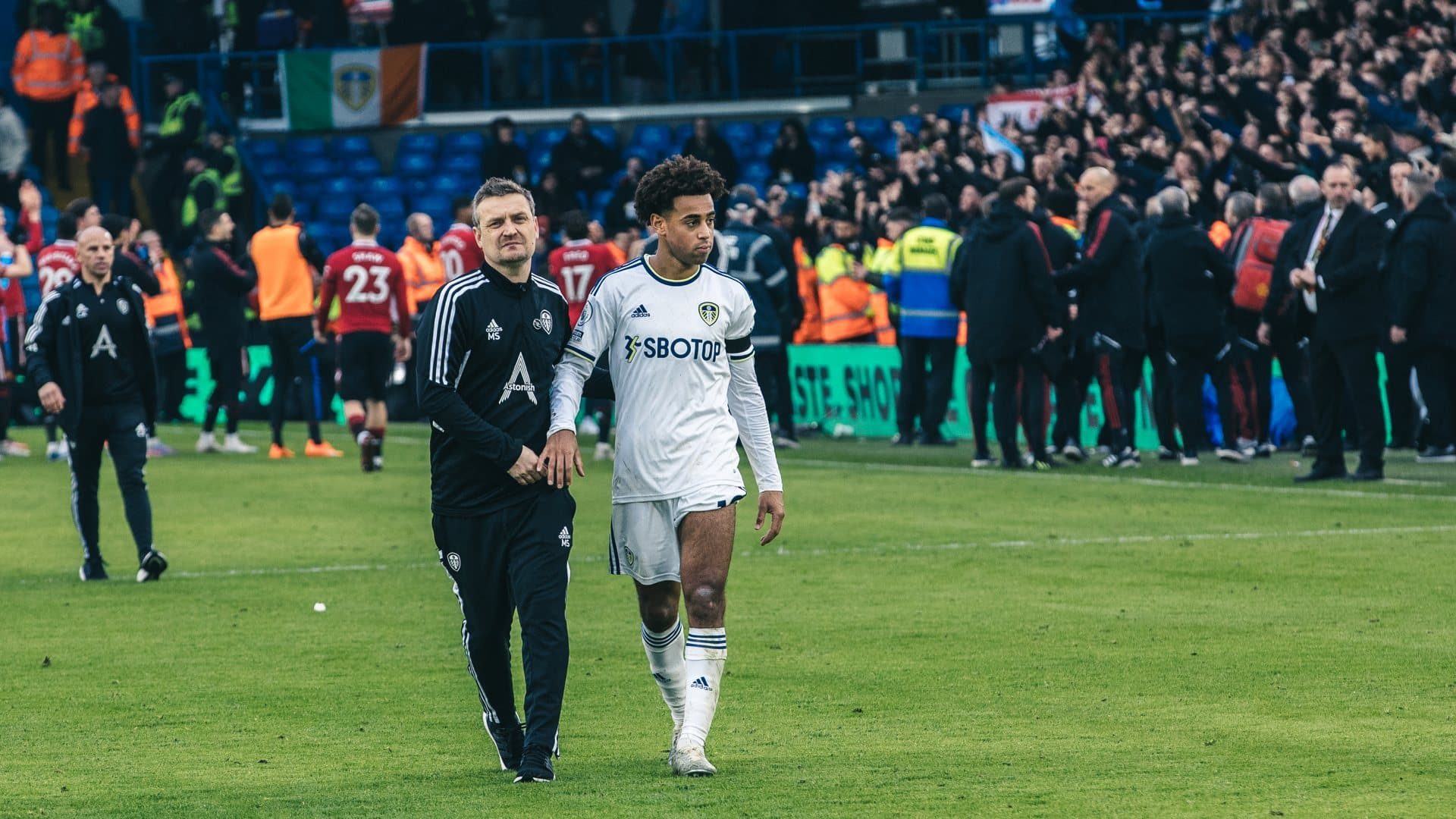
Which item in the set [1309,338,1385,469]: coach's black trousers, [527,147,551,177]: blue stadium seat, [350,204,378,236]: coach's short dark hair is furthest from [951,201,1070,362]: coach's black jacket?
[527,147,551,177]: blue stadium seat

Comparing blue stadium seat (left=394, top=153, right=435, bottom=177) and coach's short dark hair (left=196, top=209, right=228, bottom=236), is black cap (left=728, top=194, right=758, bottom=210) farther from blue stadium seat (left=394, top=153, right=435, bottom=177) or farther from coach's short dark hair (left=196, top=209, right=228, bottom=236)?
blue stadium seat (left=394, top=153, right=435, bottom=177)

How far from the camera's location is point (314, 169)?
35.1 metres

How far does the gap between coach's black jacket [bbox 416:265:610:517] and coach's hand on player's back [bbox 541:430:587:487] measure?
0.09m

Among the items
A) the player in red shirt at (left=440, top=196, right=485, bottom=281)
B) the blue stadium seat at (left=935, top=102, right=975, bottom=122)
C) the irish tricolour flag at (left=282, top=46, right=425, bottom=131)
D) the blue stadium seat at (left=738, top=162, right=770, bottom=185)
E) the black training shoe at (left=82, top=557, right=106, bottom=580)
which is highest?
the irish tricolour flag at (left=282, top=46, right=425, bottom=131)

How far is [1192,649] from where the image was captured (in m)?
9.41

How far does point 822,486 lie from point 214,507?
4650 millimetres

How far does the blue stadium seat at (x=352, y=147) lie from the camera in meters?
35.3

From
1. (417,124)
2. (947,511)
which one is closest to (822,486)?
(947,511)

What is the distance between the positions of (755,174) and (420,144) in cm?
558

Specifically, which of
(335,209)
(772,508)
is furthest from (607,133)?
(772,508)

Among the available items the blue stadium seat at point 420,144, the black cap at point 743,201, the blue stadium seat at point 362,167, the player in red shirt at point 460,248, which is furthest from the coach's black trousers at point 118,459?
the blue stadium seat at point 362,167

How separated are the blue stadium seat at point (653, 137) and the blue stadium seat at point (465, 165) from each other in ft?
8.10

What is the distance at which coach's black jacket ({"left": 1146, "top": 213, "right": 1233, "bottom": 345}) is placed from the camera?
689 inches

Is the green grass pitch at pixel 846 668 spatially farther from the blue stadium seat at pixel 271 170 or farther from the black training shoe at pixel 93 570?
the blue stadium seat at pixel 271 170
